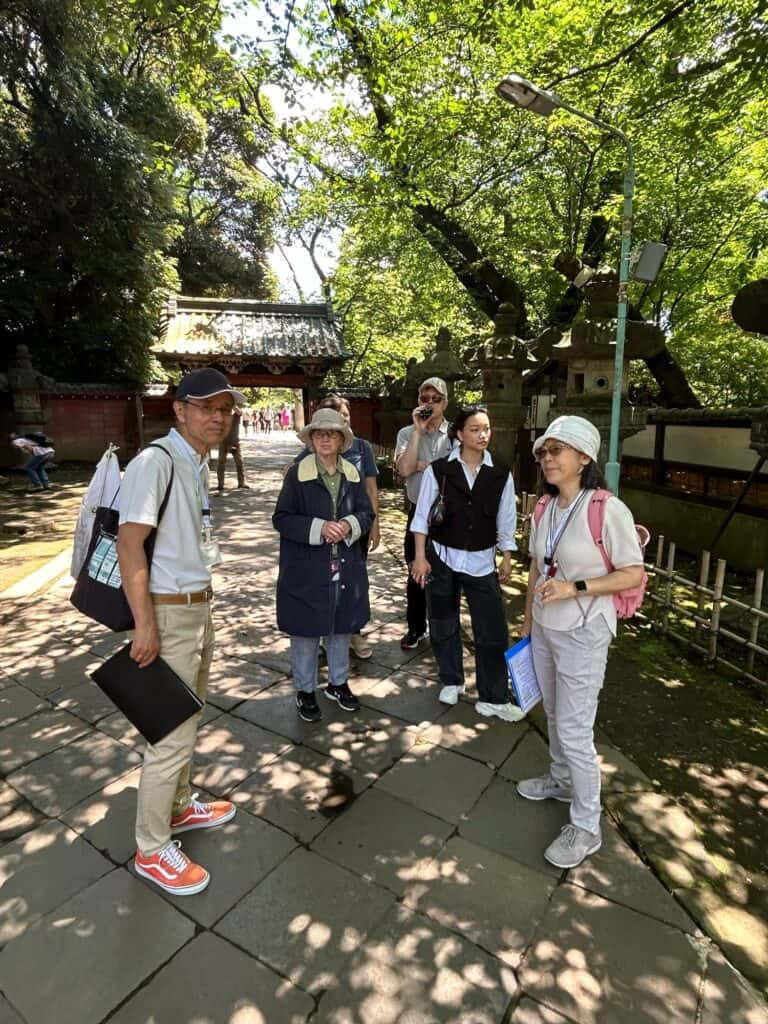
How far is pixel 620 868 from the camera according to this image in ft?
8.08

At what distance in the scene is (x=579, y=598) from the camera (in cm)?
244

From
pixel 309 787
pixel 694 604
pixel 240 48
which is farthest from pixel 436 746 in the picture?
pixel 240 48

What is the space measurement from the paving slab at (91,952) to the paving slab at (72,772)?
0.69 meters

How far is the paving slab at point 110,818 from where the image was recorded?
2527mm

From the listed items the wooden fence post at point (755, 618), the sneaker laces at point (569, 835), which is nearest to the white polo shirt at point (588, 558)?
the sneaker laces at point (569, 835)

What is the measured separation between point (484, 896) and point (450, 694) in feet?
4.99

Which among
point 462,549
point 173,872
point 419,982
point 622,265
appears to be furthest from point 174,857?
point 622,265

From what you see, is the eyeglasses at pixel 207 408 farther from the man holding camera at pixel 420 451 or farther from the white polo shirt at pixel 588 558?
the man holding camera at pixel 420 451

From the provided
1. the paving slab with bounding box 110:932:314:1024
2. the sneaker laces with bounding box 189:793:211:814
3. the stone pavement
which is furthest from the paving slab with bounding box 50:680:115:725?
the paving slab with bounding box 110:932:314:1024

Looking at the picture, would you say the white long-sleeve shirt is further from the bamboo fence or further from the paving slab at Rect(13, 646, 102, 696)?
the paving slab at Rect(13, 646, 102, 696)

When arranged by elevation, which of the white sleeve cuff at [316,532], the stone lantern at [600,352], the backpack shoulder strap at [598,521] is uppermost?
the stone lantern at [600,352]

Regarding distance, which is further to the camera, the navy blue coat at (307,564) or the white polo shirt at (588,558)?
the navy blue coat at (307,564)

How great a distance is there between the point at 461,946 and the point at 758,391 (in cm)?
1472

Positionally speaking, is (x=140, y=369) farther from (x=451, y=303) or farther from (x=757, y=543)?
(x=757, y=543)
